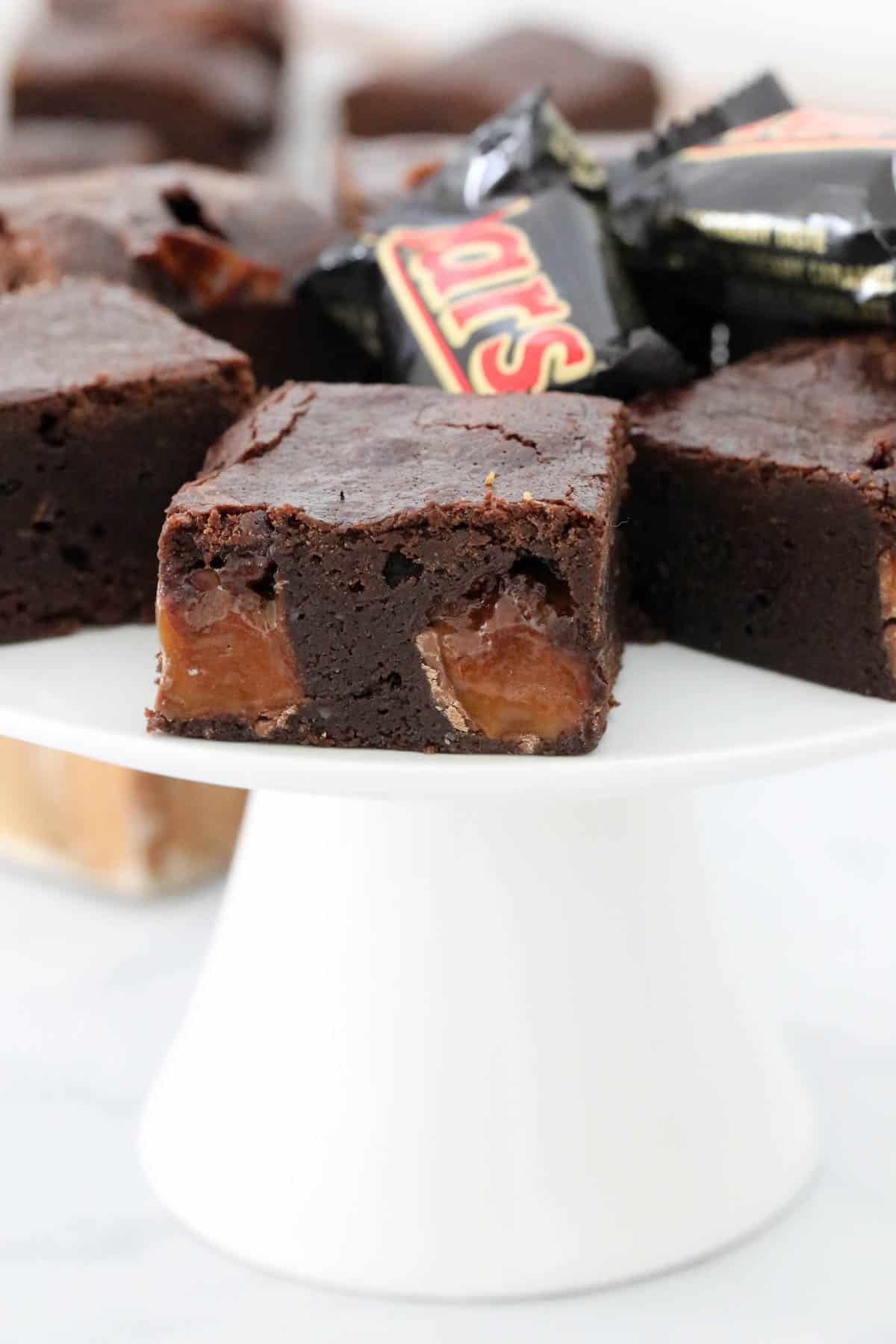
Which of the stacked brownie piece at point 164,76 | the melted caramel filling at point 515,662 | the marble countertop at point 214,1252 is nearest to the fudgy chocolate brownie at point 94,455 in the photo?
the melted caramel filling at point 515,662

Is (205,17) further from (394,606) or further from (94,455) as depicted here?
(394,606)

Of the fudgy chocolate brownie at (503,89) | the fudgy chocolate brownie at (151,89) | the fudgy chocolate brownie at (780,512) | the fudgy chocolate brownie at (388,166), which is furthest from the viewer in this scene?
the fudgy chocolate brownie at (151,89)

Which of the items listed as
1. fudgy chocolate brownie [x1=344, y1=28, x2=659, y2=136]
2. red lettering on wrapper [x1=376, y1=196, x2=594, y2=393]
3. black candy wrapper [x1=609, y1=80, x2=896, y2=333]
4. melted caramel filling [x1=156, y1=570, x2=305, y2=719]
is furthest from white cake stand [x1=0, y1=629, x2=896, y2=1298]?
fudgy chocolate brownie [x1=344, y1=28, x2=659, y2=136]

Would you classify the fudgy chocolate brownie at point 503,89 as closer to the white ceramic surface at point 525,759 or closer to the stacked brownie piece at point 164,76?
the stacked brownie piece at point 164,76

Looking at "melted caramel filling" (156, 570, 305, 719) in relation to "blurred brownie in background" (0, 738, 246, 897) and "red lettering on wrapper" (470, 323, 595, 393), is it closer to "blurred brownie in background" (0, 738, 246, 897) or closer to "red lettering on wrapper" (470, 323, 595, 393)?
"red lettering on wrapper" (470, 323, 595, 393)

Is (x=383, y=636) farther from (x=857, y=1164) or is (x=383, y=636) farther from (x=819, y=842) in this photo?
(x=819, y=842)

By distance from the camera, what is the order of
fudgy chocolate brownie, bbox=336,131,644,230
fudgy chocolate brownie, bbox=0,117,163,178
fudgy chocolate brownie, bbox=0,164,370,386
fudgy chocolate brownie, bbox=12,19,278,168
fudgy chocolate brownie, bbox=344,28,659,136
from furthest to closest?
fudgy chocolate brownie, bbox=12,19,278,168
fudgy chocolate brownie, bbox=344,28,659,136
fudgy chocolate brownie, bbox=0,117,163,178
fudgy chocolate brownie, bbox=336,131,644,230
fudgy chocolate brownie, bbox=0,164,370,386

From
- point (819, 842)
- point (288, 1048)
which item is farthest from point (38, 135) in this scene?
point (288, 1048)
